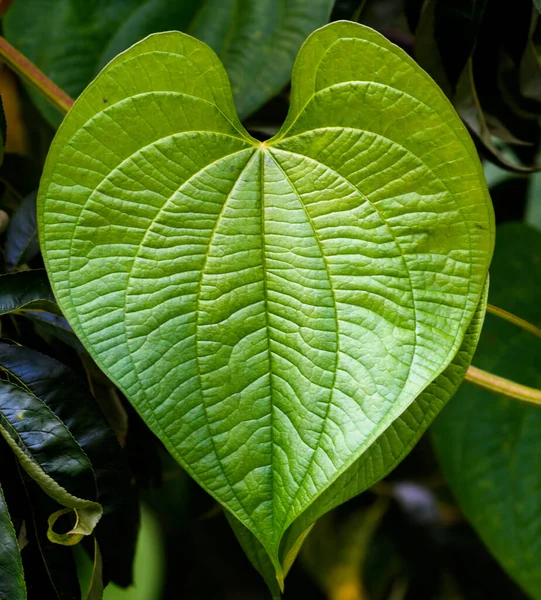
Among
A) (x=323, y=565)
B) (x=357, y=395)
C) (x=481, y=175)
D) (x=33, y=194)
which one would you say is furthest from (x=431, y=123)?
(x=323, y=565)

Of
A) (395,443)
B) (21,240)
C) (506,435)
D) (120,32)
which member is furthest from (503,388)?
(120,32)

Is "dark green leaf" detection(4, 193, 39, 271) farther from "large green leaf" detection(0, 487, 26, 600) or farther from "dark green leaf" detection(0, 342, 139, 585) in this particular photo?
"large green leaf" detection(0, 487, 26, 600)

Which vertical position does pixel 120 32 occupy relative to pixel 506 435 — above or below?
above

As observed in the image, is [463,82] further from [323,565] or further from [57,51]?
[323,565]

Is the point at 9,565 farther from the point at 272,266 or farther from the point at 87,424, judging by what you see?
the point at 272,266

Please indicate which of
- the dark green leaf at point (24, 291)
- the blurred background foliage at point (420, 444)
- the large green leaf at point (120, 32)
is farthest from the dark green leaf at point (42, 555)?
the large green leaf at point (120, 32)

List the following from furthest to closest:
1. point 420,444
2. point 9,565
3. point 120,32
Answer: point 420,444
point 120,32
point 9,565

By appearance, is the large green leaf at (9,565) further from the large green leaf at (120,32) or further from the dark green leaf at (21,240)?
the large green leaf at (120,32)
